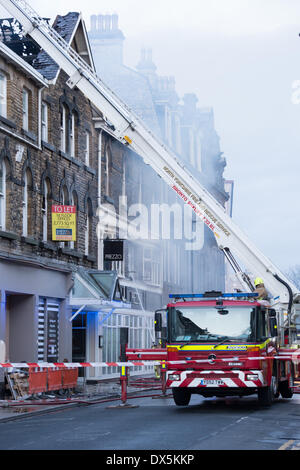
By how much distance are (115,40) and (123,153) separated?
567 inches

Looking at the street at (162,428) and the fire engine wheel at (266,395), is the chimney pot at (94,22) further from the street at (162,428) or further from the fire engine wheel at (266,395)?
the fire engine wheel at (266,395)

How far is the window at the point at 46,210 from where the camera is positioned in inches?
1170

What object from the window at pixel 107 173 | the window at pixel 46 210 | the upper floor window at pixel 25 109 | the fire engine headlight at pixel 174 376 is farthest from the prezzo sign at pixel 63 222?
the fire engine headlight at pixel 174 376

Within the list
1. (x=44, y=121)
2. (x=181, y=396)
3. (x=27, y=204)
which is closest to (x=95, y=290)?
(x=27, y=204)

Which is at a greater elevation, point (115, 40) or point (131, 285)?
point (115, 40)

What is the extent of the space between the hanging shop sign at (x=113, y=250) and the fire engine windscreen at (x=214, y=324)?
46.1 feet

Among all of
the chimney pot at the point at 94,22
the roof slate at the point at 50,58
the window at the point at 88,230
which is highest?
the chimney pot at the point at 94,22

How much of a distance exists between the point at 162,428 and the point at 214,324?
15.6ft

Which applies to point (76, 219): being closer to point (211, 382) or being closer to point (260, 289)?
point (260, 289)

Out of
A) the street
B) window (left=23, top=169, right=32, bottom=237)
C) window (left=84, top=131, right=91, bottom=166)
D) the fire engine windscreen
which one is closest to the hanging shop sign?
window (left=84, top=131, right=91, bottom=166)
